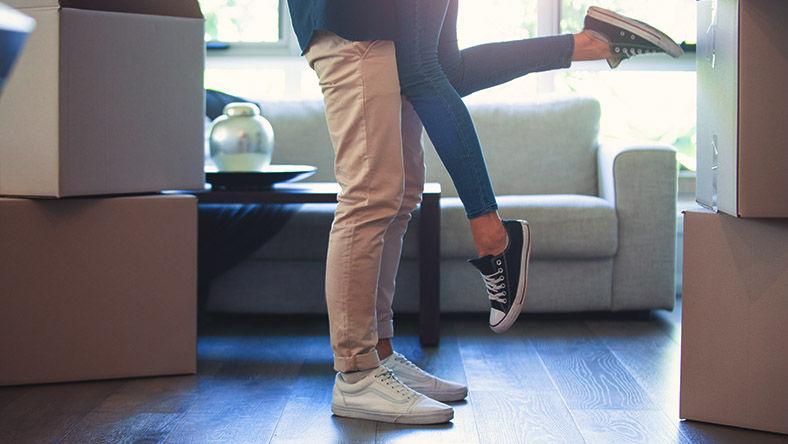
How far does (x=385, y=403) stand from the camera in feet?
4.79

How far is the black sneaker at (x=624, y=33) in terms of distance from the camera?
153cm

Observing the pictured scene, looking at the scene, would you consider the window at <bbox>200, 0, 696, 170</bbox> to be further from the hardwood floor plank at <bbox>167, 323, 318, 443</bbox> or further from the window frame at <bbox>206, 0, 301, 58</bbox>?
the hardwood floor plank at <bbox>167, 323, 318, 443</bbox>

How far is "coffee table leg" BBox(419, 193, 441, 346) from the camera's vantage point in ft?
6.76

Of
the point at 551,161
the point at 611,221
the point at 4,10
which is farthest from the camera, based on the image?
the point at 551,161

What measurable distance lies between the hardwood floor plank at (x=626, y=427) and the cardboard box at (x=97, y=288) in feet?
3.07

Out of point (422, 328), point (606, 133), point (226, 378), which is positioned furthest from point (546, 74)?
point (226, 378)

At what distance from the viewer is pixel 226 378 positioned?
69.4 inches

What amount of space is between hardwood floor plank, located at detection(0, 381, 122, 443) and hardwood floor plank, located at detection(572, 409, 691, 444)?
98cm

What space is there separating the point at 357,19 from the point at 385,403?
73 cm

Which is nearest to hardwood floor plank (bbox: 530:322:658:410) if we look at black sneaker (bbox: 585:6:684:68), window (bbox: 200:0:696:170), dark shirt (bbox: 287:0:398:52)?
black sneaker (bbox: 585:6:684:68)

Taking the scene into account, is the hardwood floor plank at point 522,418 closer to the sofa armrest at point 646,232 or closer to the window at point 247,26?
the sofa armrest at point 646,232

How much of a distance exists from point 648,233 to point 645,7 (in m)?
1.41

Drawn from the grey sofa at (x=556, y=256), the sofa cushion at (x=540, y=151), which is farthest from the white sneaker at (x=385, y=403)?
the sofa cushion at (x=540, y=151)

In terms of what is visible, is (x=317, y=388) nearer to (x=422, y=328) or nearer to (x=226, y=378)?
(x=226, y=378)
